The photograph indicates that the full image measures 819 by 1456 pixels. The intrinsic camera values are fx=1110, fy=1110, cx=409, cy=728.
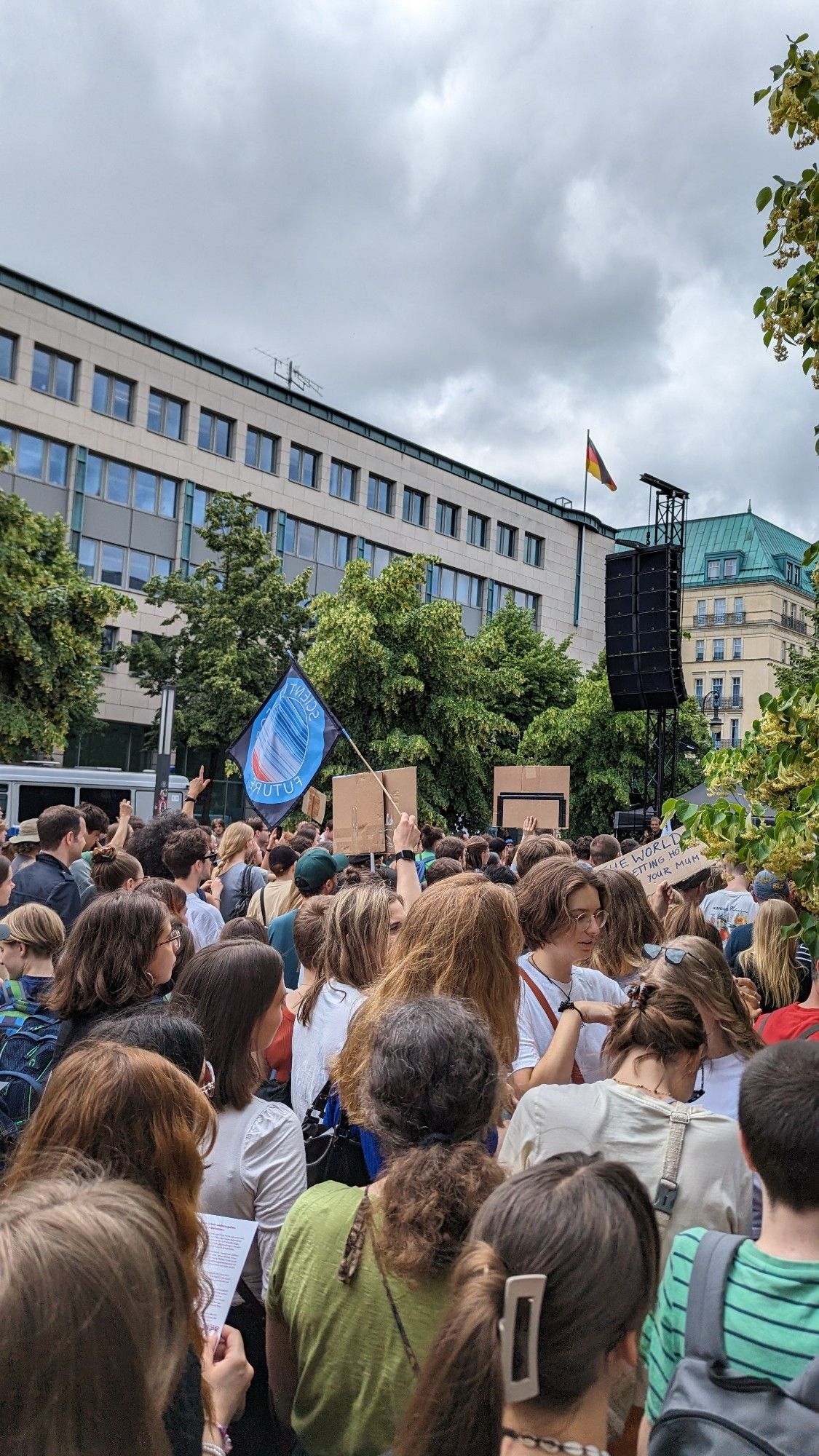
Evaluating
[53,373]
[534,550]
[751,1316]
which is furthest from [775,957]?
[534,550]

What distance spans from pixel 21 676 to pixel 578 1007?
2089 centimetres

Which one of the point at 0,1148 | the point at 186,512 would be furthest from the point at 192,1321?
the point at 186,512

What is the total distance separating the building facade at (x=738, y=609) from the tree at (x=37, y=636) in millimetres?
65229

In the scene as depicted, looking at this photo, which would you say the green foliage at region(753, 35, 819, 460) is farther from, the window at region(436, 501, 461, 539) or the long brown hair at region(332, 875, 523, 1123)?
the window at region(436, 501, 461, 539)

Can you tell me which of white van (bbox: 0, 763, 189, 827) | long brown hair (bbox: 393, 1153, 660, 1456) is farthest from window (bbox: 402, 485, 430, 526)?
long brown hair (bbox: 393, 1153, 660, 1456)

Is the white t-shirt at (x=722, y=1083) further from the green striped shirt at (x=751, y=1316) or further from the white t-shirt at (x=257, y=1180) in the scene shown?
the green striped shirt at (x=751, y=1316)

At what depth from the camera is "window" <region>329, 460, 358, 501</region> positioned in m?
44.3

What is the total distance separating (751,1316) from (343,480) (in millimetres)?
44615

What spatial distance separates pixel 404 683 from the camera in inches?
1085

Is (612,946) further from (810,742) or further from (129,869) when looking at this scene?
(129,869)

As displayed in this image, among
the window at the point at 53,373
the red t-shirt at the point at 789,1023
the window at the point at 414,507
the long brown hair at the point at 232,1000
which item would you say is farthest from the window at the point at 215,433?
the long brown hair at the point at 232,1000

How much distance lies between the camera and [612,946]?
206 inches

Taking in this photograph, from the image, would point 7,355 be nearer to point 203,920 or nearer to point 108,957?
point 203,920

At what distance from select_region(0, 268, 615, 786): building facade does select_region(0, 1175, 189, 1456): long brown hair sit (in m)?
32.3
